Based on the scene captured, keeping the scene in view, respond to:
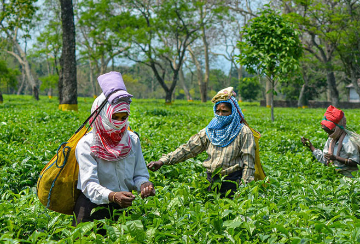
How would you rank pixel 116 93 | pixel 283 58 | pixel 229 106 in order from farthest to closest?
pixel 283 58 < pixel 229 106 < pixel 116 93

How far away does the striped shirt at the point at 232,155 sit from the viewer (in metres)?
3.29

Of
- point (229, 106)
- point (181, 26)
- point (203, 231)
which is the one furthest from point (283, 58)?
point (181, 26)

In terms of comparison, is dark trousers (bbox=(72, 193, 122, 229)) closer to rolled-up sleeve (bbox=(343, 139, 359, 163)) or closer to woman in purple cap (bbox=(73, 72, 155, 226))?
woman in purple cap (bbox=(73, 72, 155, 226))

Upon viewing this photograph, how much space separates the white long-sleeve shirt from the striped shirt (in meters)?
0.88

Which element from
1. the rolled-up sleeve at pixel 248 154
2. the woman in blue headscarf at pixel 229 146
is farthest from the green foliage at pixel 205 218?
the woman in blue headscarf at pixel 229 146

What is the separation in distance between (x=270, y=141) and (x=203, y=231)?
221 inches

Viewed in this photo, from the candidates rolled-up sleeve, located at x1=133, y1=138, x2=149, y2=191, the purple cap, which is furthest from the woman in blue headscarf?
the purple cap

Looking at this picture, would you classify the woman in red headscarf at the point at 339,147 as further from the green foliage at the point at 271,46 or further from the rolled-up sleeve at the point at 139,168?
the green foliage at the point at 271,46

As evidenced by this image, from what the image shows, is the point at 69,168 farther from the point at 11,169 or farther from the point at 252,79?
the point at 252,79

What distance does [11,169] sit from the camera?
161 inches

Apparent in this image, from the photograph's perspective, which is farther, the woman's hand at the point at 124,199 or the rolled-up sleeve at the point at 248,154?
the rolled-up sleeve at the point at 248,154

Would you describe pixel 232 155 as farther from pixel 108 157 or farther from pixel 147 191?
pixel 108 157

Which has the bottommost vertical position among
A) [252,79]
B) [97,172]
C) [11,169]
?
[11,169]

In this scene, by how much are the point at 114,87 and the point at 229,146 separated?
1491 millimetres
